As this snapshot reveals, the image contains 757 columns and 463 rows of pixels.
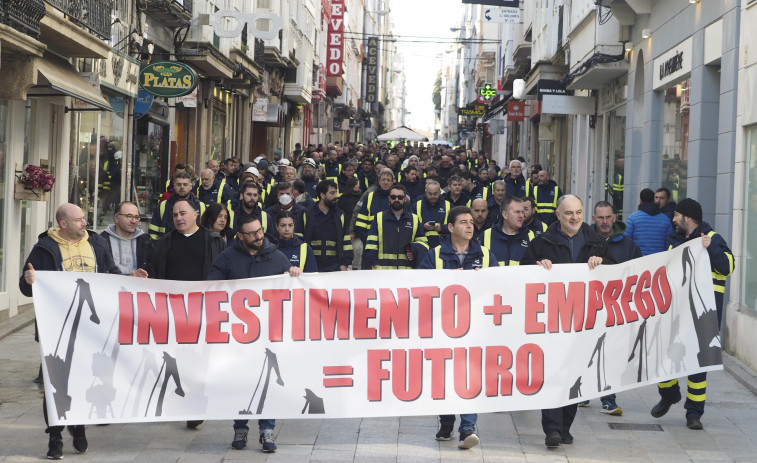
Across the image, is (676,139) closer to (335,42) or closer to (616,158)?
(616,158)

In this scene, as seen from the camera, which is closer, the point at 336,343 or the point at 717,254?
the point at 336,343

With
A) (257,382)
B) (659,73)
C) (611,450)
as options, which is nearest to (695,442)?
(611,450)

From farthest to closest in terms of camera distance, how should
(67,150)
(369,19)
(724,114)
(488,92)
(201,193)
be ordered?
(369,19)
(488,92)
(67,150)
(201,193)
(724,114)

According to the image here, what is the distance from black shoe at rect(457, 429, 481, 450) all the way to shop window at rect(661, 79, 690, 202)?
8.48 metres

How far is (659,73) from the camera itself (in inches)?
713

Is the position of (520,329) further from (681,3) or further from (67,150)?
(67,150)

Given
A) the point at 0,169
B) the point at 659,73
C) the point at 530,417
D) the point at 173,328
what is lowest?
the point at 530,417

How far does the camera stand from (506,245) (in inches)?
395

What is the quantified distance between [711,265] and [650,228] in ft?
13.9

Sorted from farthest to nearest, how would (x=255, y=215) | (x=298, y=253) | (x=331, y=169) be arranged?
(x=331, y=169) → (x=255, y=215) → (x=298, y=253)

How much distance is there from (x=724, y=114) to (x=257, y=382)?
7677 millimetres

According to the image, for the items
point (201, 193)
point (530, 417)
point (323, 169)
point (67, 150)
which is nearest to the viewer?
point (530, 417)

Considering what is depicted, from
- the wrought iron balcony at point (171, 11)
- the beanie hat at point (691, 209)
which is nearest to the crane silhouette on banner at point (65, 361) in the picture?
the beanie hat at point (691, 209)

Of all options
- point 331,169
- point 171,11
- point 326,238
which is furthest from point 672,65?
point 171,11
